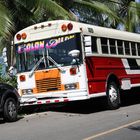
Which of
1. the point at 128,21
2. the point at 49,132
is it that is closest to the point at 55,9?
the point at 49,132

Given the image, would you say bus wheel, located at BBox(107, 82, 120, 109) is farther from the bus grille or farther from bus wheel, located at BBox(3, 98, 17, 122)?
bus wheel, located at BBox(3, 98, 17, 122)

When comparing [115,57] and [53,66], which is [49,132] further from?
[115,57]

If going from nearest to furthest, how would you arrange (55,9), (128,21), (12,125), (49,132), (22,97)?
(49,132), (12,125), (22,97), (55,9), (128,21)

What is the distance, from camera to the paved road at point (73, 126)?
1096cm

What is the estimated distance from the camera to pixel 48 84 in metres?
16.1

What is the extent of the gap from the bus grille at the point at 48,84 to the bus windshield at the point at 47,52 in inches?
17.0

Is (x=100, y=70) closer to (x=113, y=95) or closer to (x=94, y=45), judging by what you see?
(x=94, y=45)

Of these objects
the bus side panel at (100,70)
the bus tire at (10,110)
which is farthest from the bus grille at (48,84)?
the bus tire at (10,110)

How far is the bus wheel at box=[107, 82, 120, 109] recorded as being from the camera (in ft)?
55.7

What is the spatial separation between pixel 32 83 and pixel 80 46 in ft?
7.01

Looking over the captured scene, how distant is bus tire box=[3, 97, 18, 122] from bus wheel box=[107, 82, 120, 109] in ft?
12.0

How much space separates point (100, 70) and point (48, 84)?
184 centimetres

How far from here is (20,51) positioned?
1680cm

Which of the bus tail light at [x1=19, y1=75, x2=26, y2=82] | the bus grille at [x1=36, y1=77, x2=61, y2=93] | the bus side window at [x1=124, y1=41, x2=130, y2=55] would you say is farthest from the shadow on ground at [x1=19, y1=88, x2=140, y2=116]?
the bus side window at [x1=124, y1=41, x2=130, y2=55]
